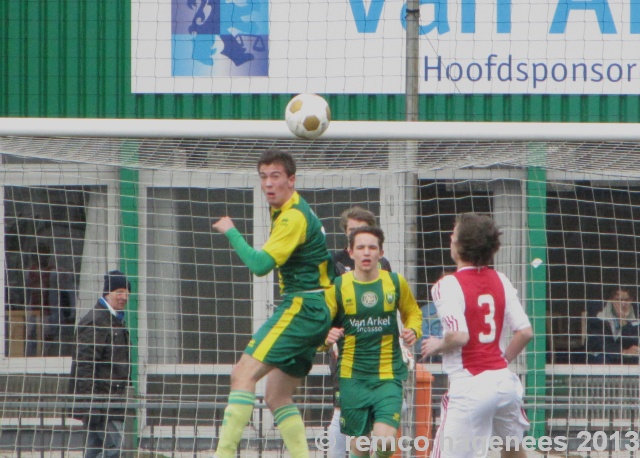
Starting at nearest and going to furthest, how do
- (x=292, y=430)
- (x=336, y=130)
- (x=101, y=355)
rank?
(x=292, y=430)
(x=336, y=130)
(x=101, y=355)

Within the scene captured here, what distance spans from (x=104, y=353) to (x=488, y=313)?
150 inches

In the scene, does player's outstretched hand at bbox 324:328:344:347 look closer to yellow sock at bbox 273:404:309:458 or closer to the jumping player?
the jumping player

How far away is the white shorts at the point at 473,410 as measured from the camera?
4762 mm

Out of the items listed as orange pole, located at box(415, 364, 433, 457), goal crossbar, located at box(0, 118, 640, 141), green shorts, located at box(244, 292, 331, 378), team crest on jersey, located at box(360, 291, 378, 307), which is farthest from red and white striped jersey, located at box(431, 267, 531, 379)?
orange pole, located at box(415, 364, 433, 457)

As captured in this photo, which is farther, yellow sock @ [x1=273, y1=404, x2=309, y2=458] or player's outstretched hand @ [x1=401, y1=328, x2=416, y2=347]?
player's outstretched hand @ [x1=401, y1=328, x2=416, y2=347]

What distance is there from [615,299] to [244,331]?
3.44 m

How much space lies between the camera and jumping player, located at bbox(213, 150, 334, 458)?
17.0 ft

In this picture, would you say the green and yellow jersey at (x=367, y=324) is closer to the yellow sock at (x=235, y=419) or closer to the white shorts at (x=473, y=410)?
the yellow sock at (x=235, y=419)

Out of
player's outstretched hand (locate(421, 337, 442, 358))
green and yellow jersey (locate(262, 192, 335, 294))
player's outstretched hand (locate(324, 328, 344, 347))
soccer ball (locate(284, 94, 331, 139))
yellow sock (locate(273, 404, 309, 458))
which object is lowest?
yellow sock (locate(273, 404, 309, 458))

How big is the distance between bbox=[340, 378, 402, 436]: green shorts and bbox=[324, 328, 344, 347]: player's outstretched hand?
0.80ft

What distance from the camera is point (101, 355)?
7.68 meters

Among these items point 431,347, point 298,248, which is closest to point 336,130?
point 298,248

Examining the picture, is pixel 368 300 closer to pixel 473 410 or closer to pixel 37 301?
pixel 473 410

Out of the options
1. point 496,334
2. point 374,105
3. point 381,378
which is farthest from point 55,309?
point 496,334
